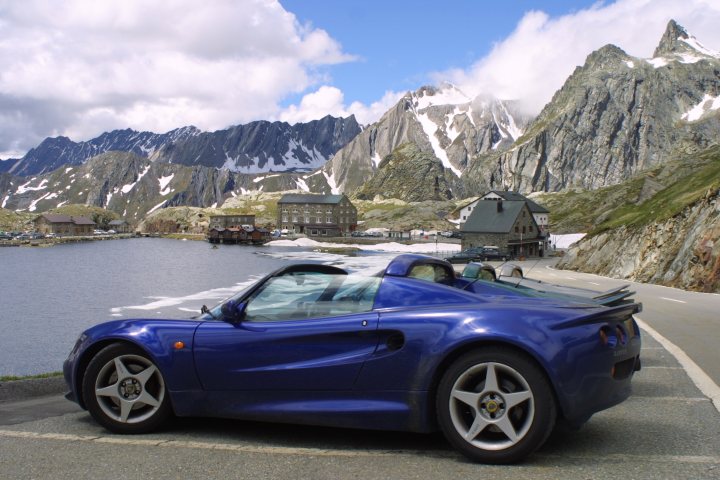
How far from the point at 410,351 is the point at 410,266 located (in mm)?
886

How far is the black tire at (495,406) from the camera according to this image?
15.8ft

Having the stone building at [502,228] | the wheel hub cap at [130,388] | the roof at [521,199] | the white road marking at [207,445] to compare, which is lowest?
the white road marking at [207,445]

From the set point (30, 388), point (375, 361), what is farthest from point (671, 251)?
point (375, 361)

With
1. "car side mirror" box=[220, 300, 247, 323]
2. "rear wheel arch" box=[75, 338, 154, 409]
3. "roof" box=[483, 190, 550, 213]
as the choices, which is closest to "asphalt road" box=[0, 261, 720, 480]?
Result: "rear wheel arch" box=[75, 338, 154, 409]

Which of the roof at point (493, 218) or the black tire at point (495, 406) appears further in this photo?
the roof at point (493, 218)

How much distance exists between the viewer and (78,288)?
187 feet

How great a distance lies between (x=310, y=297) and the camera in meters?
5.95

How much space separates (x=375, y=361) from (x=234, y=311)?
4.65ft

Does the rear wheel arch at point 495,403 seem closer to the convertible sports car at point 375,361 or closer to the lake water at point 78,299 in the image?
the convertible sports car at point 375,361

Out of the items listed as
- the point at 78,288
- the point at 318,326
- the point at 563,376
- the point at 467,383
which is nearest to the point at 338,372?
the point at 318,326

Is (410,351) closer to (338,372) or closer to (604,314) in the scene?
(338,372)

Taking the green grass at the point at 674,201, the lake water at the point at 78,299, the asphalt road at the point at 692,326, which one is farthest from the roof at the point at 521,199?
the asphalt road at the point at 692,326

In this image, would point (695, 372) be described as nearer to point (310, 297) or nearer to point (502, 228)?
point (310, 297)

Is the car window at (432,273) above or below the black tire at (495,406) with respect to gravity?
above
